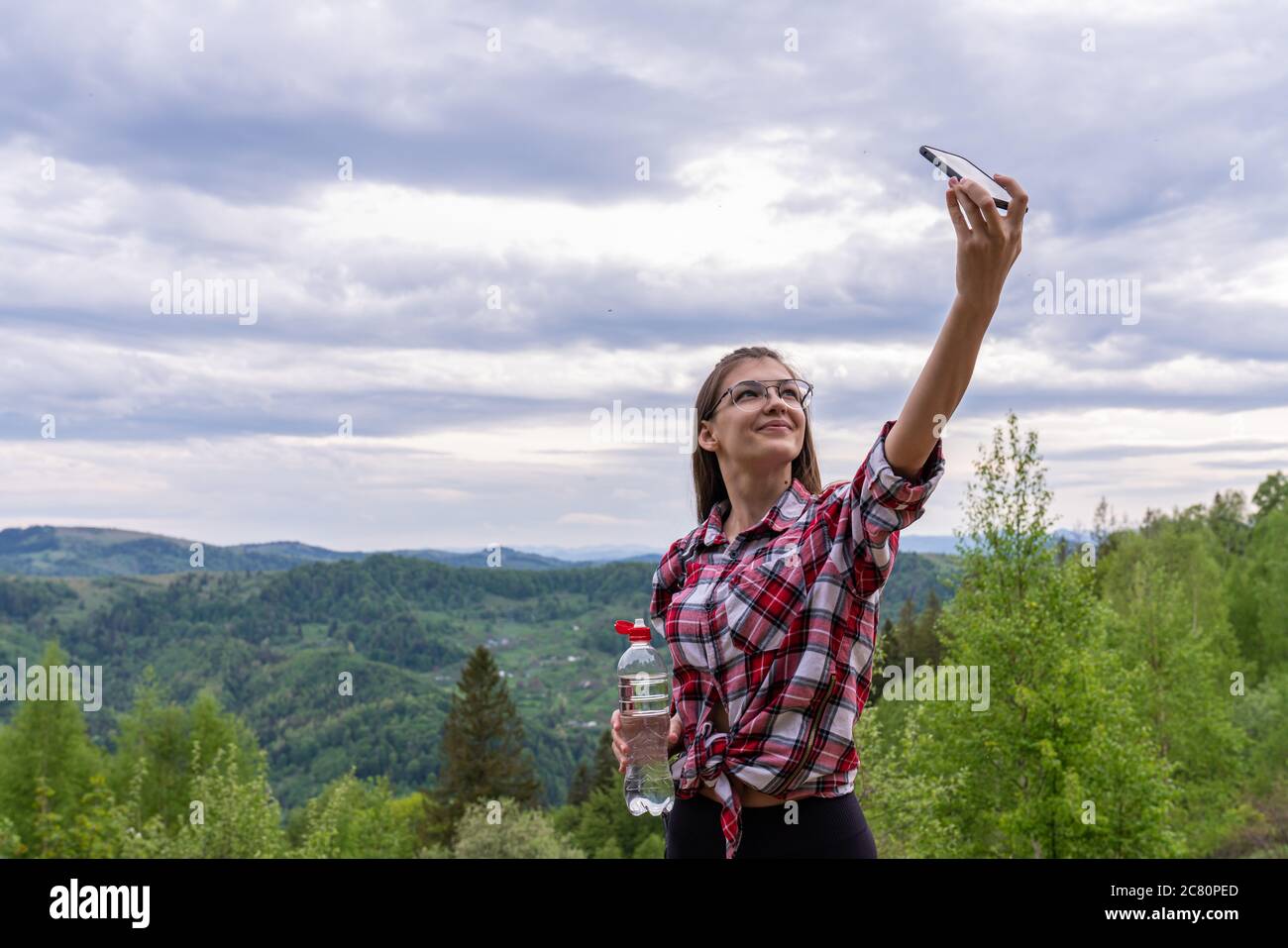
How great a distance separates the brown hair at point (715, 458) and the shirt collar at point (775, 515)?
2.8 inches

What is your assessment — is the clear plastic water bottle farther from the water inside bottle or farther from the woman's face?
the woman's face

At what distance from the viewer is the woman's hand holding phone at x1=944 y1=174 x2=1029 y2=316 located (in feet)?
7.68

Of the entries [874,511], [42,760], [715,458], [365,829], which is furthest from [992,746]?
[365,829]

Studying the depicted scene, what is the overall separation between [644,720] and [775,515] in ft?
2.80

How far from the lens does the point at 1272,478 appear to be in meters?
70.8

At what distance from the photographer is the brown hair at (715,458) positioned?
353cm

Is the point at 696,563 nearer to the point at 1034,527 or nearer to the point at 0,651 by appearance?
the point at 1034,527

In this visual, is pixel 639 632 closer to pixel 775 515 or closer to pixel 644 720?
pixel 644 720

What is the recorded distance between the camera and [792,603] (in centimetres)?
291

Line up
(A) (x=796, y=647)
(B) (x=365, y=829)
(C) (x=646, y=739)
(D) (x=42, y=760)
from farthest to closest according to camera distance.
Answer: (B) (x=365, y=829), (D) (x=42, y=760), (C) (x=646, y=739), (A) (x=796, y=647)

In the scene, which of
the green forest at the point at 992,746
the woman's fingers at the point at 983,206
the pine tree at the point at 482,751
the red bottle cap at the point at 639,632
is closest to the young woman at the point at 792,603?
the woman's fingers at the point at 983,206
